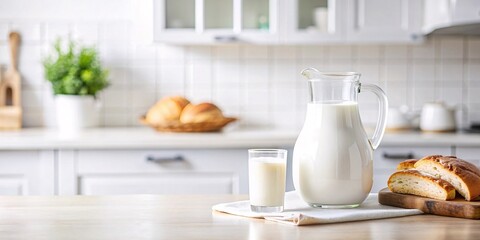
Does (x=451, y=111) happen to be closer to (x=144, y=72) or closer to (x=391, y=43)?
(x=391, y=43)

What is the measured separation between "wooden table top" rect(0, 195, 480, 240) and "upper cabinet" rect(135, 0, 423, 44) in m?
1.79

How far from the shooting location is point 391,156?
2871mm

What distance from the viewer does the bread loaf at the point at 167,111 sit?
10.2ft

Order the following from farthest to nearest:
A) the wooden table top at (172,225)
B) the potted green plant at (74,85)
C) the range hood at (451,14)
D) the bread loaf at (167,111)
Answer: the potted green plant at (74,85) → the bread loaf at (167,111) → the range hood at (451,14) → the wooden table top at (172,225)

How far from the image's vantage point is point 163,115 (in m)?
3.11

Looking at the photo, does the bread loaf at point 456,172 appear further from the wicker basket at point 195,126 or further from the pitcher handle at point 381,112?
the wicker basket at point 195,126

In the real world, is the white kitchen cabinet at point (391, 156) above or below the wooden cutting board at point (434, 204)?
below

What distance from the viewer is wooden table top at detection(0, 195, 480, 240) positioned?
1152 millimetres

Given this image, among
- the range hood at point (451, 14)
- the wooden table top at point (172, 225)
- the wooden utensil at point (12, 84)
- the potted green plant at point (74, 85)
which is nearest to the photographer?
the wooden table top at point (172, 225)

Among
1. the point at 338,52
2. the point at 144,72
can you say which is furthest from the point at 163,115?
the point at 338,52

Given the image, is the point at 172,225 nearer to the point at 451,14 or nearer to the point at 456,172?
the point at 456,172

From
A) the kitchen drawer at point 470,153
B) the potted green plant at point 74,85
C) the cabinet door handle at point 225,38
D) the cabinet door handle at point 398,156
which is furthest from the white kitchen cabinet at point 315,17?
the potted green plant at point 74,85

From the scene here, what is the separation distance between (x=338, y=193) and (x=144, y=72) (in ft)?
7.53

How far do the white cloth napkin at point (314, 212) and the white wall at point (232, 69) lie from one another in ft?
6.84
